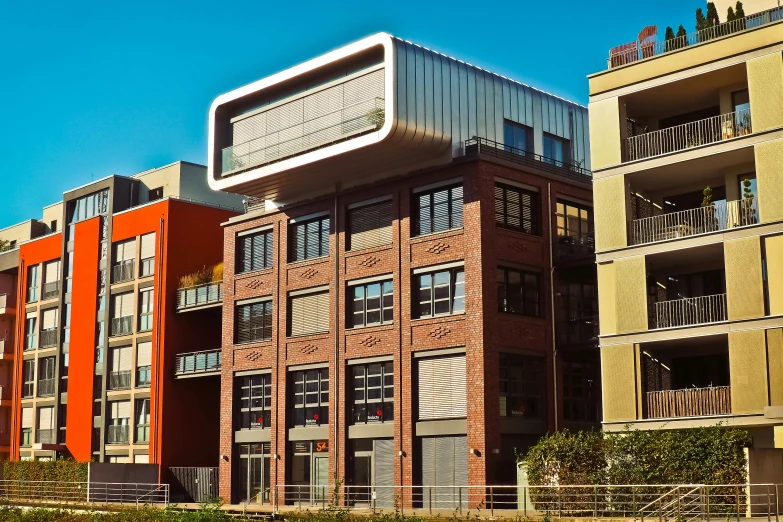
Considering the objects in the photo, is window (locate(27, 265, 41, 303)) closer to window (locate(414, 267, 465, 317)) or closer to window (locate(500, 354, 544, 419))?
window (locate(414, 267, 465, 317))

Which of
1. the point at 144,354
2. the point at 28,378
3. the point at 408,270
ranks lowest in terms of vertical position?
the point at 28,378

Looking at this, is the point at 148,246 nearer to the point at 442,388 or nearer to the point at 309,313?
the point at 309,313

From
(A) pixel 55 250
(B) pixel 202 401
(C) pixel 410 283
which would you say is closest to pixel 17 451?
(A) pixel 55 250

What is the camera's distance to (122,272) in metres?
55.7

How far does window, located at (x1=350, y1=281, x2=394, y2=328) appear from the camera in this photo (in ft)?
136

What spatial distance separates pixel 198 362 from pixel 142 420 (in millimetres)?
4776

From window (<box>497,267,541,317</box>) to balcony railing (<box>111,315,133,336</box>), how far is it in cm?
2260

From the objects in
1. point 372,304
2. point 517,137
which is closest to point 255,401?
point 372,304

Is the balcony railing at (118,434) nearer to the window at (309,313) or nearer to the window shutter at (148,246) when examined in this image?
the window shutter at (148,246)

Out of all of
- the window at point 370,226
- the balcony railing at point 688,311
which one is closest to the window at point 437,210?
the window at point 370,226

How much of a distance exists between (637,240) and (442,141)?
810 centimetres

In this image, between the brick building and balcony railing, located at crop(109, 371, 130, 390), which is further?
balcony railing, located at crop(109, 371, 130, 390)

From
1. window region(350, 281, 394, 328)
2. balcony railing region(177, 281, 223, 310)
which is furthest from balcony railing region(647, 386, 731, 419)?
balcony railing region(177, 281, 223, 310)

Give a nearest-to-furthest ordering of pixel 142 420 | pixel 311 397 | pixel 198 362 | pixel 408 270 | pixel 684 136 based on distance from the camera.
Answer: pixel 684 136 < pixel 408 270 < pixel 311 397 < pixel 198 362 < pixel 142 420
